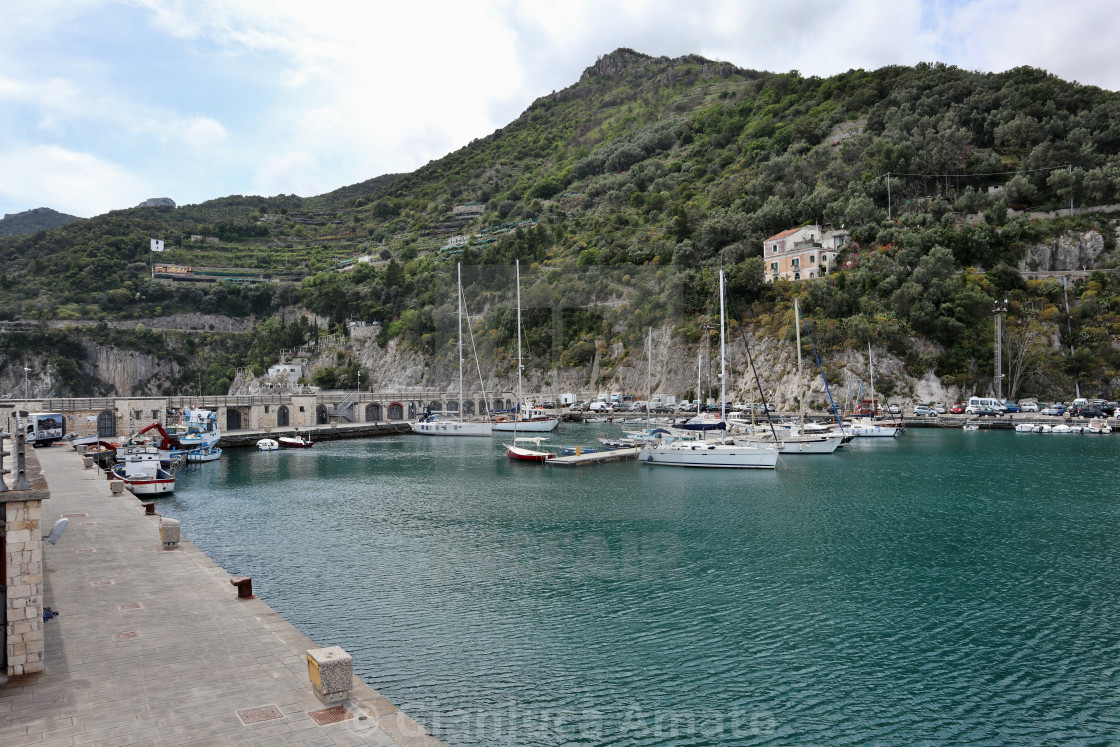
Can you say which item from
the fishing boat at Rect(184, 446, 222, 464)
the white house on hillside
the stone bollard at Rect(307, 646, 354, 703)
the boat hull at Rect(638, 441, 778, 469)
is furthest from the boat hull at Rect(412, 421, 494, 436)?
the stone bollard at Rect(307, 646, 354, 703)

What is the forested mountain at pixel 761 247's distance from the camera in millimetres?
66375

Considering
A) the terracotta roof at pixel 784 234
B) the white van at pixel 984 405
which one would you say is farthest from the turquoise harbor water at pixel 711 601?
the terracotta roof at pixel 784 234

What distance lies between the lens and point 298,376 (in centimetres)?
11288

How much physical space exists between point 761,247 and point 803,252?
8.00 m

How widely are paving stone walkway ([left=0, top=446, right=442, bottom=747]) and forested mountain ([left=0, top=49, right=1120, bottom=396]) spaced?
64.8 metres

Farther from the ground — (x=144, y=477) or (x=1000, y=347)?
(x=1000, y=347)

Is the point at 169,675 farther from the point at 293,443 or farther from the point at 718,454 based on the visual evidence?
→ the point at 293,443

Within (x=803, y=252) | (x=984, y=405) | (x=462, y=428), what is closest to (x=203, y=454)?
(x=462, y=428)

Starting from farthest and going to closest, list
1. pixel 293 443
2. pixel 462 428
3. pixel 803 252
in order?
pixel 803 252 → pixel 462 428 → pixel 293 443

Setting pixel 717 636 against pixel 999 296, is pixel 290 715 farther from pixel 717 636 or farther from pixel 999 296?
pixel 999 296

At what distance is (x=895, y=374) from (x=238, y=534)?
6285cm

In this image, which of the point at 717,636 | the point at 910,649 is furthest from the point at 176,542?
the point at 910,649

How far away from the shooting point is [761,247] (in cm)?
8419

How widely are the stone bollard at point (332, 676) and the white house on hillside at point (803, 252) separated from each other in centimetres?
7521
